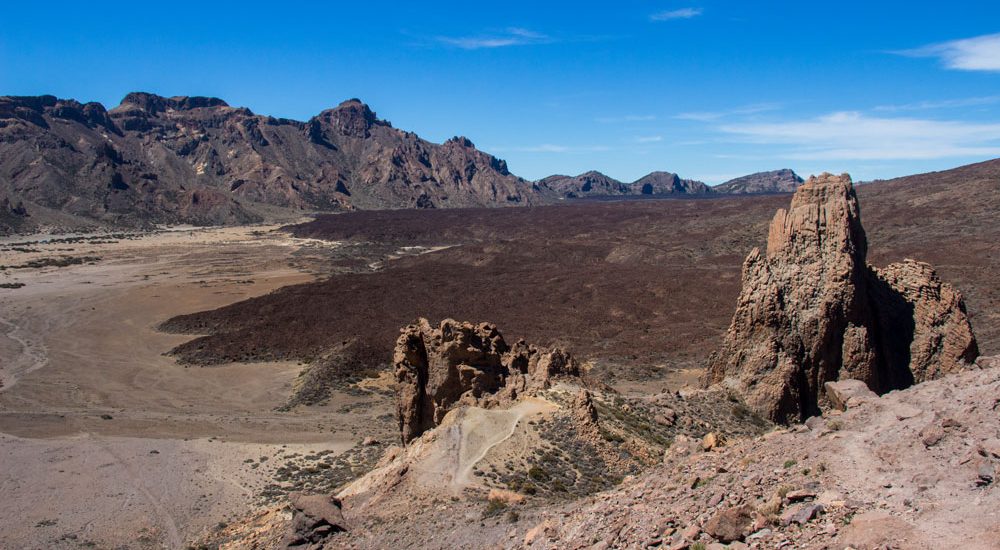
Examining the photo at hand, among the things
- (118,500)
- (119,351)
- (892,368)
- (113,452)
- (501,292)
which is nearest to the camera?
(892,368)

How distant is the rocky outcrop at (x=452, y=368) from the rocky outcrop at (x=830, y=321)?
238 inches

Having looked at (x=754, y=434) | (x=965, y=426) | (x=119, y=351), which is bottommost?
(x=119, y=351)

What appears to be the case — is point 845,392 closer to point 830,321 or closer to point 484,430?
point 830,321

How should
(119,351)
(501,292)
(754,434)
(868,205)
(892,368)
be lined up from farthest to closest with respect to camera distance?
(868,205) → (501,292) → (119,351) → (892,368) → (754,434)

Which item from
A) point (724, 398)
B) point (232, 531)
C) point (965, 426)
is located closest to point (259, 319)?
point (232, 531)

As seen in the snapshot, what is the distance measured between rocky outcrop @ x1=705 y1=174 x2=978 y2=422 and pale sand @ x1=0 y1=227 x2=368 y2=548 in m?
17.0

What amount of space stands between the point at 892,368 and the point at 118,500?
83.2ft

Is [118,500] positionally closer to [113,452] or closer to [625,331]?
[113,452]

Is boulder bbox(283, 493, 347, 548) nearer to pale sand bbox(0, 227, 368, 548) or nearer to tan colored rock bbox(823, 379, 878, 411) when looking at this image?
pale sand bbox(0, 227, 368, 548)

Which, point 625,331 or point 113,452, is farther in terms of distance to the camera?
point 625,331

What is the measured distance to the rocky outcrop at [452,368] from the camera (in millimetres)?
21906

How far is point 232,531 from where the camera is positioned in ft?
60.4

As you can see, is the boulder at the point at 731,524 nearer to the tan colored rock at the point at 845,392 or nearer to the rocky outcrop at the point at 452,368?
the tan colored rock at the point at 845,392

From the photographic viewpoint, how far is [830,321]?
1898 cm
